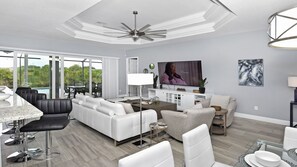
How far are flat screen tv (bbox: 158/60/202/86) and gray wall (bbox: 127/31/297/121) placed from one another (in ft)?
0.83

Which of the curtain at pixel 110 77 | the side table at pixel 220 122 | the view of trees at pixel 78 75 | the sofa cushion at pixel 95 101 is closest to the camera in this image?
the side table at pixel 220 122

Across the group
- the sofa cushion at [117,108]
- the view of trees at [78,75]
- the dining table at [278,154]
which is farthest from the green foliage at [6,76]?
the dining table at [278,154]

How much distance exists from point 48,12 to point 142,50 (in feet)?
17.2

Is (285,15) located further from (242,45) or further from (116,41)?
(116,41)

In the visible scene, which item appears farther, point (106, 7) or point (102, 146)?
point (106, 7)

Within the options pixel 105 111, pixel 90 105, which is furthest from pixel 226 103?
pixel 90 105

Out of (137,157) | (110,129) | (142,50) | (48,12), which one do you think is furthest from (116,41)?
(137,157)

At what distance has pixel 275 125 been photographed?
4484 mm

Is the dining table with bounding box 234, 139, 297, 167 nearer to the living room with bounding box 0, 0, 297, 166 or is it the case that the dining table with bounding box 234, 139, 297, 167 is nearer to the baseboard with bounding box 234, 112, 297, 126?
the living room with bounding box 0, 0, 297, 166

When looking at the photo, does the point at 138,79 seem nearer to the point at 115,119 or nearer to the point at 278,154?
the point at 115,119

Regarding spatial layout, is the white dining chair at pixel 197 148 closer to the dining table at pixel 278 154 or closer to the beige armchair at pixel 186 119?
the dining table at pixel 278 154

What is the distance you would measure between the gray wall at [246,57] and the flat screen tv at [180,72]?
253 millimetres

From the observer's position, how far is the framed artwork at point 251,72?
4902 mm

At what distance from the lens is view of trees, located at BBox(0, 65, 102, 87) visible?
5684 mm
